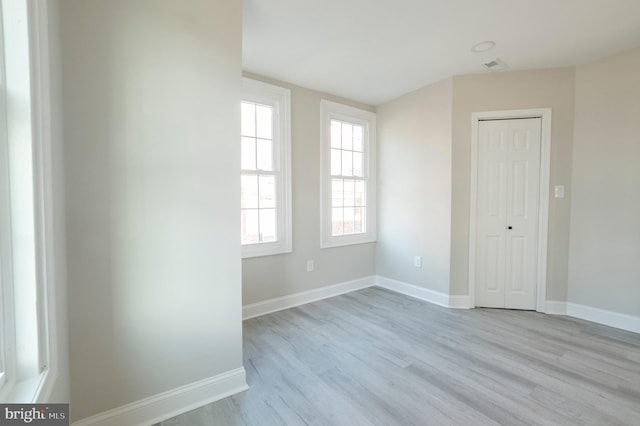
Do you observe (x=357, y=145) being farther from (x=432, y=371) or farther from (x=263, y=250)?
(x=432, y=371)

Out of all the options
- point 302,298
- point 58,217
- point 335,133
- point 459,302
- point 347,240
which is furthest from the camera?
point 347,240

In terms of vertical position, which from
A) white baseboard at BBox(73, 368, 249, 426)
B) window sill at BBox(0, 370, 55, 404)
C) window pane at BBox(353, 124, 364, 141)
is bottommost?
white baseboard at BBox(73, 368, 249, 426)

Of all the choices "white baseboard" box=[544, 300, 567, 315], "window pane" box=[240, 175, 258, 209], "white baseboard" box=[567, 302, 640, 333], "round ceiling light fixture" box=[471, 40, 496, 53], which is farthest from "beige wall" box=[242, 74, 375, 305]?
"white baseboard" box=[567, 302, 640, 333]

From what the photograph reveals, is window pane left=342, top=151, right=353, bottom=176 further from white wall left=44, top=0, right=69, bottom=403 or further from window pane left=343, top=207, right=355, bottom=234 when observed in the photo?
white wall left=44, top=0, right=69, bottom=403

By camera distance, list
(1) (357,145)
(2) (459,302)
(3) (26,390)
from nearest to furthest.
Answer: (3) (26,390) → (2) (459,302) → (1) (357,145)

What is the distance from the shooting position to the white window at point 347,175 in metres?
3.60

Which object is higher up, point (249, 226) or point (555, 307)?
point (249, 226)

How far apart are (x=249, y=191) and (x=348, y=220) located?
1.47 metres

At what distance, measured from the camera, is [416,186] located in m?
3.61

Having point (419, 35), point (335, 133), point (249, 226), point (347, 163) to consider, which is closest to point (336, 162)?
point (347, 163)

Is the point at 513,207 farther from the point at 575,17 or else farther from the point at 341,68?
the point at 341,68

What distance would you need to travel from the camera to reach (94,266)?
1.45 m

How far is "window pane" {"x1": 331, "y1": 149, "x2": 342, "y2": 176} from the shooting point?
370cm

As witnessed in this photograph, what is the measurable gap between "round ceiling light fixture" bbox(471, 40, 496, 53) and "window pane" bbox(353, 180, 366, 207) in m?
1.95
